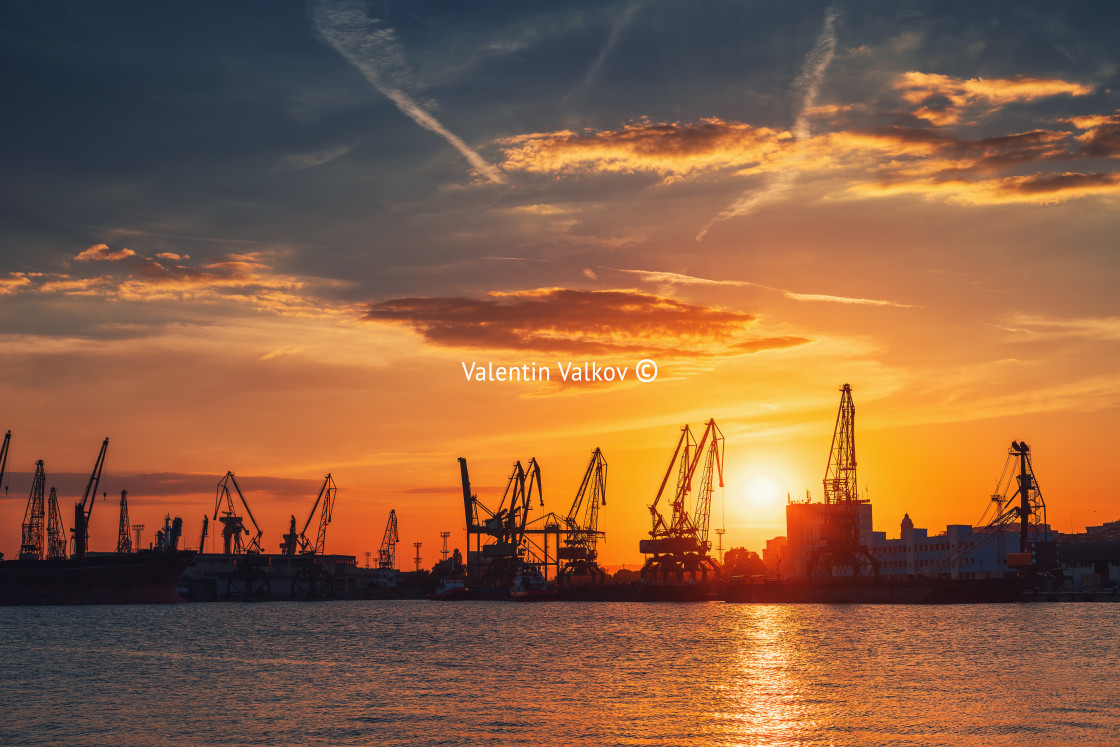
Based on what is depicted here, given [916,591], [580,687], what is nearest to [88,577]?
[916,591]

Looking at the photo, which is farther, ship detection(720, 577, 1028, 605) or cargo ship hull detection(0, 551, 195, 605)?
cargo ship hull detection(0, 551, 195, 605)

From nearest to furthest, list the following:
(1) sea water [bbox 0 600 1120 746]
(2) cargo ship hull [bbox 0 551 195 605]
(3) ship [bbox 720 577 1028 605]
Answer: (1) sea water [bbox 0 600 1120 746]
(3) ship [bbox 720 577 1028 605]
(2) cargo ship hull [bbox 0 551 195 605]

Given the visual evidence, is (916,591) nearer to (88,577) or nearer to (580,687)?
(580,687)

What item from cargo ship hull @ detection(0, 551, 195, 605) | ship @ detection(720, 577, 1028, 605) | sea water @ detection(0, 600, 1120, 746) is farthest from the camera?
cargo ship hull @ detection(0, 551, 195, 605)

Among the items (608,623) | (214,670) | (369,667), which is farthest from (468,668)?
(608,623)

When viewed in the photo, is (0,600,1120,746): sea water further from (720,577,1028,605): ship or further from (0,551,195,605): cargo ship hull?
(0,551,195,605): cargo ship hull

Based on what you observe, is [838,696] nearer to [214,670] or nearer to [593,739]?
[593,739]

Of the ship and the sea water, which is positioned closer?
the sea water

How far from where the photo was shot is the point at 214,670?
74.1 metres

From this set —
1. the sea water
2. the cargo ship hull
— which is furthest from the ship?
the cargo ship hull

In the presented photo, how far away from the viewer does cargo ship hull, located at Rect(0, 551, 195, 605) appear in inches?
7446

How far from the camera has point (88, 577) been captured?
189 meters

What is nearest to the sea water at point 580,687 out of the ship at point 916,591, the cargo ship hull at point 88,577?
the ship at point 916,591

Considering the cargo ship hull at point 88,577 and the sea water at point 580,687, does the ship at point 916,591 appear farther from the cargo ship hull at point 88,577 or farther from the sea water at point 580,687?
the cargo ship hull at point 88,577
